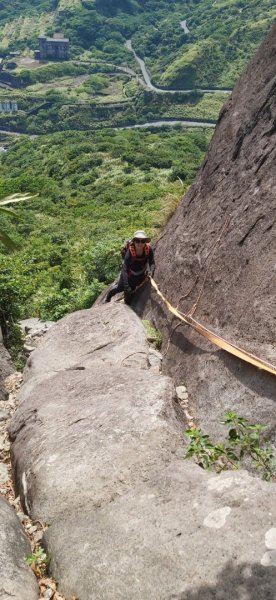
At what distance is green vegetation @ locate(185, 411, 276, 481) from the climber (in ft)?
17.4

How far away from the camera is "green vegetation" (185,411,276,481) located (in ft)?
17.9

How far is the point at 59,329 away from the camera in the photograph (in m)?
10.6

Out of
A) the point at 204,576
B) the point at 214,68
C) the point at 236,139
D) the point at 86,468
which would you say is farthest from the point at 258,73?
the point at 214,68

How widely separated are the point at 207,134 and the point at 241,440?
12100 cm

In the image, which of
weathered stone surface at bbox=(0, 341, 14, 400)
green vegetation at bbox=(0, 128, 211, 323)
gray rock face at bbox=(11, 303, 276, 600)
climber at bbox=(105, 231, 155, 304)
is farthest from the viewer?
green vegetation at bbox=(0, 128, 211, 323)

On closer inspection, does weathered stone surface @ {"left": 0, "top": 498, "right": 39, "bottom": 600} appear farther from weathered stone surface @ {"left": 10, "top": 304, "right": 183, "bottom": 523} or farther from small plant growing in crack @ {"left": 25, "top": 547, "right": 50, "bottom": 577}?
weathered stone surface @ {"left": 10, "top": 304, "right": 183, "bottom": 523}

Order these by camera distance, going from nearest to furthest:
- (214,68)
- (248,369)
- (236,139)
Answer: (248,369), (236,139), (214,68)

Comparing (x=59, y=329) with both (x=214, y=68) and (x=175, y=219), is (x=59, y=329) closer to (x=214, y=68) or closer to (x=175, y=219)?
(x=175, y=219)

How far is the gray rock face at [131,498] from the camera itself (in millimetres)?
4441

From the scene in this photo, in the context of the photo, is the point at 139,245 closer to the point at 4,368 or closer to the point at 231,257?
the point at 231,257

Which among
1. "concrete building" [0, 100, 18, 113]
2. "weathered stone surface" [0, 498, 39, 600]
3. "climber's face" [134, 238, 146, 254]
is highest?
"weathered stone surface" [0, 498, 39, 600]

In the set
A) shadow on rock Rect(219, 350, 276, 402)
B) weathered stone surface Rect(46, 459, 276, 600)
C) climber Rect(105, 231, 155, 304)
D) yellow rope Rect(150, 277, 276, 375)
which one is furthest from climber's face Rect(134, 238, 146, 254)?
weathered stone surface Rect(46, 459, 276, 600)

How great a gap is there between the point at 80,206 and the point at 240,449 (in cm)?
6111

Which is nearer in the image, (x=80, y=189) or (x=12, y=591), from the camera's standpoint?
(x=12, y=591)
